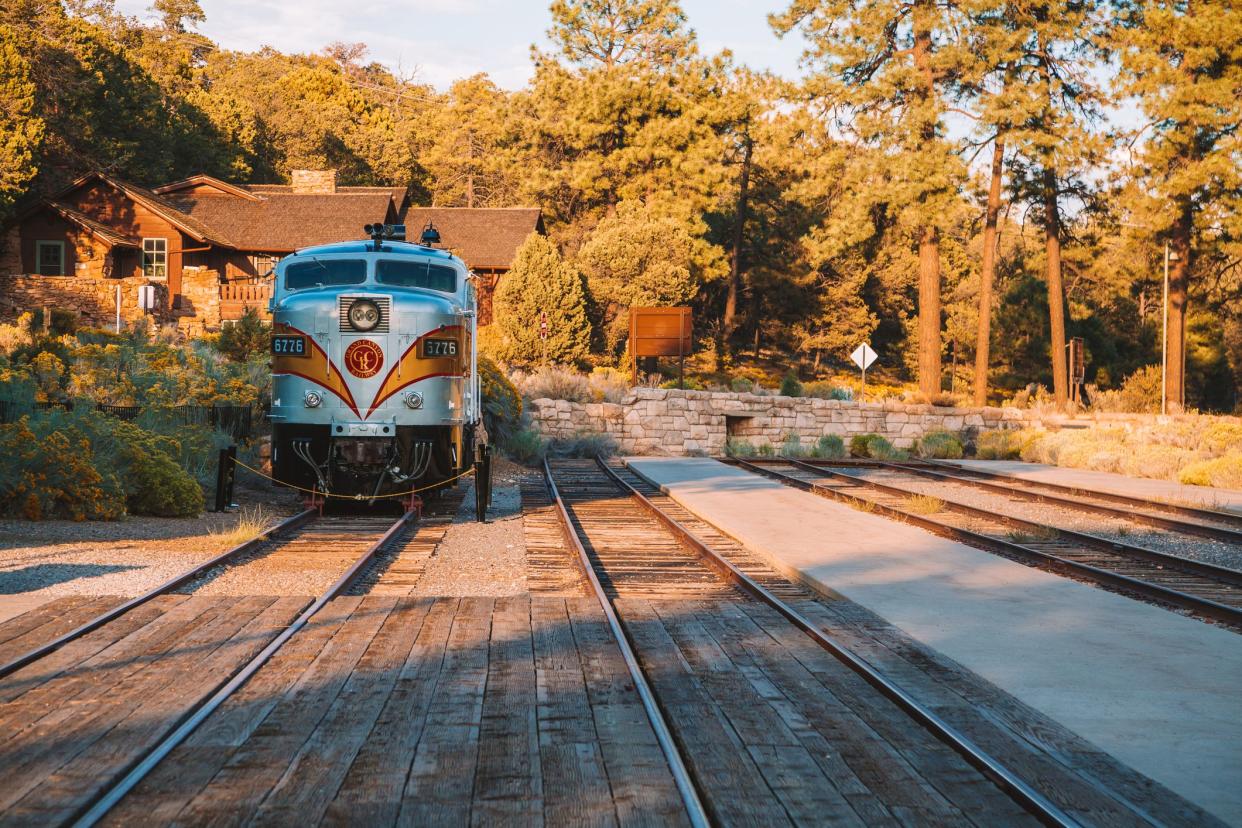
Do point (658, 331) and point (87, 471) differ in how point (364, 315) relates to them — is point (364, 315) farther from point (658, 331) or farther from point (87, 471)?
point (658, 331)

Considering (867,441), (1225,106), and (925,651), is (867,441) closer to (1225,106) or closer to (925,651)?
(1225,106)

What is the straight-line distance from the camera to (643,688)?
6.15 metres

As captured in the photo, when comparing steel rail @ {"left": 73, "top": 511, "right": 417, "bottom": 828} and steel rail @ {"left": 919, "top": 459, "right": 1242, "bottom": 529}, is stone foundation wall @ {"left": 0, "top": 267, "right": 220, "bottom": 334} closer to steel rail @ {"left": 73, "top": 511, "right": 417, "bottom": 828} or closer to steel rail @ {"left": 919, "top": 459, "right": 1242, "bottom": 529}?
steel rail @ {"left": 919, "top": 459, "right": 1242, "bottom": 529}

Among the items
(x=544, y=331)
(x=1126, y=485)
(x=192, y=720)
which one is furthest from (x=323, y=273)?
(x=544, y=331)

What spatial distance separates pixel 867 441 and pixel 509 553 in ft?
72.4

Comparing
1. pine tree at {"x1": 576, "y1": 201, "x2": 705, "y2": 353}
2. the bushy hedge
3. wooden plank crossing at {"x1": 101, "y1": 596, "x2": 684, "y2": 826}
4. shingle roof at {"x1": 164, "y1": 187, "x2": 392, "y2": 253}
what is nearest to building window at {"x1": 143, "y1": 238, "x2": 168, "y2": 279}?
shingle roof at {"x1": 164, "y1": 187, "x2": 392, "y2": 253}

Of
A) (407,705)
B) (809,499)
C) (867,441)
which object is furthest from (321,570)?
(867,441)

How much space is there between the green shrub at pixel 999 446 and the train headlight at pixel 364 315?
21345 millimetres

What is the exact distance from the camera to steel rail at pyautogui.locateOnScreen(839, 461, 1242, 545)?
14602 millimetres

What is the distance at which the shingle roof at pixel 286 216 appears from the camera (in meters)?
45.6

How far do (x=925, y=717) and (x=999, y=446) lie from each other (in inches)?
1053

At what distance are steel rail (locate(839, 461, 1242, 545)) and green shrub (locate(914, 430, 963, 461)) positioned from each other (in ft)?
17.7

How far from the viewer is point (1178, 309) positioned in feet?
132

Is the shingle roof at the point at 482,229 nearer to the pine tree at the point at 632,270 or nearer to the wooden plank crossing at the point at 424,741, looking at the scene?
the pine tree at the point at 632,270
